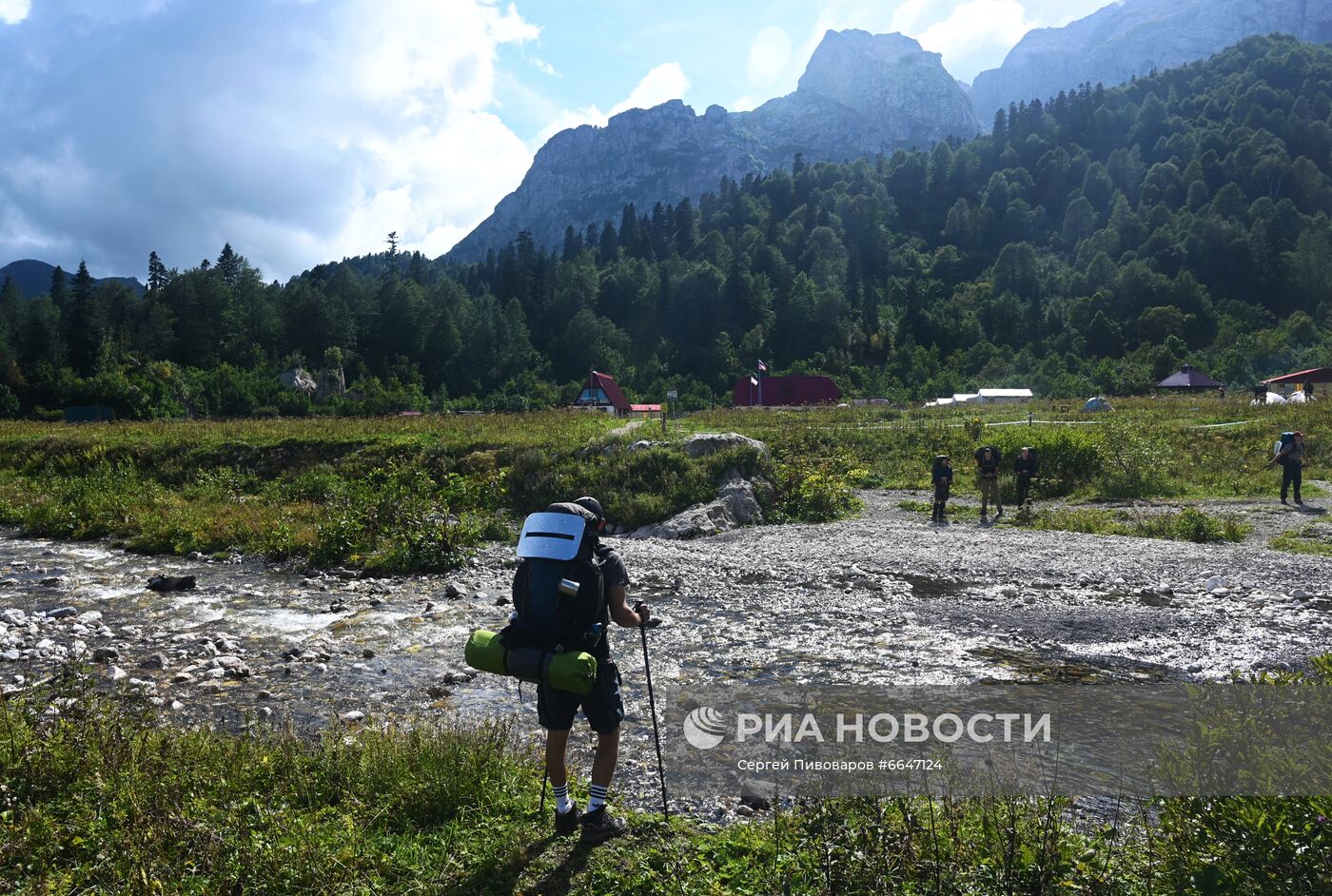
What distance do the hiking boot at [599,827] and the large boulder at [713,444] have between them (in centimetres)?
1941

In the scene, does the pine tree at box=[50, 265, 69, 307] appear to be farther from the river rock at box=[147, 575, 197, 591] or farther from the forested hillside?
the river rock at box=[147, 575, 197, 591]

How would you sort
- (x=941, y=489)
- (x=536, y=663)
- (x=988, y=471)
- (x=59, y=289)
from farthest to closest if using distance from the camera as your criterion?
(x=59, y=289) < (x=988, y=471) < (x=941, y=489) < (x=536, y=663)

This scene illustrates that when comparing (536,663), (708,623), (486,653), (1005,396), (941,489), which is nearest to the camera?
(536,663)

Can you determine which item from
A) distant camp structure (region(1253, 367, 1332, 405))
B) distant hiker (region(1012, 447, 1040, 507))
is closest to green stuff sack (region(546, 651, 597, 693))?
distant hiker (region(1012, 447, 1040, 507))

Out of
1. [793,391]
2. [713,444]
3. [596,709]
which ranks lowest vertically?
[596,709]

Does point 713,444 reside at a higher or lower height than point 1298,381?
lower

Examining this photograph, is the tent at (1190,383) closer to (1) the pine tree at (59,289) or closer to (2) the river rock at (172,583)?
(2) the river rock at (172,583)

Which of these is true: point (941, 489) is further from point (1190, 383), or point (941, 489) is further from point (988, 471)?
point (1190, 383)

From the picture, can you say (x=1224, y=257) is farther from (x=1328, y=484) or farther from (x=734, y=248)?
(x=1328, y=484)

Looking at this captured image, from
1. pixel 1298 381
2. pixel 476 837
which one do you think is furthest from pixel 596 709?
pixel 1298 381

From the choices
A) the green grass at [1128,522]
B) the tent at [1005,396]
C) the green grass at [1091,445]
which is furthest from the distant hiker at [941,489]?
the tent at [1005,396]

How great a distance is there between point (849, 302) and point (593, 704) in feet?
458

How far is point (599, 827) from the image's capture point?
5.48 meters

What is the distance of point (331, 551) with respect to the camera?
1752 centimetres
